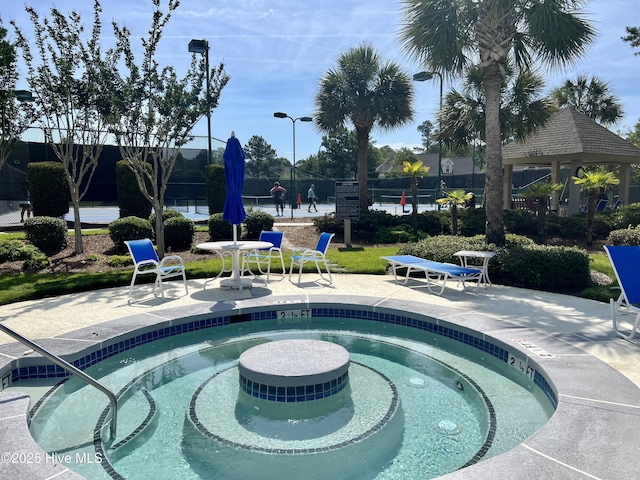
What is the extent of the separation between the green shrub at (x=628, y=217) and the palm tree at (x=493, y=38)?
6933 millimetres

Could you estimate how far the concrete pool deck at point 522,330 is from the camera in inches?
97.5

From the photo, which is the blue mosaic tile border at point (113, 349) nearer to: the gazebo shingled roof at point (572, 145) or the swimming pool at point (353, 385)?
the swimming pool at point (353, 385)

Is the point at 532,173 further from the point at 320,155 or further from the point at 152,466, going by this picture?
the point at 152,466

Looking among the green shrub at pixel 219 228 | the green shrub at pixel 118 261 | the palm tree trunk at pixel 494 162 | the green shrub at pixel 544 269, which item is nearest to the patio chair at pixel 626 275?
the green shrub at pixel 544 269

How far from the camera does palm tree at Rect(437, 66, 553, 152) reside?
14062 mm

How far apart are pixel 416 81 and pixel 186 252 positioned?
12.0 metres

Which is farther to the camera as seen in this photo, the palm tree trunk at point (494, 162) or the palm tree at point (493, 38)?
the palm tree trunk at point (494, 162)

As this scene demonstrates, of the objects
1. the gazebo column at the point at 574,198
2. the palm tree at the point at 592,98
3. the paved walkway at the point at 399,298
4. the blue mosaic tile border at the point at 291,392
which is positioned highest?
the palm tree at the point at 592,98

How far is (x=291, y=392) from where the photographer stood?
3.74 metres

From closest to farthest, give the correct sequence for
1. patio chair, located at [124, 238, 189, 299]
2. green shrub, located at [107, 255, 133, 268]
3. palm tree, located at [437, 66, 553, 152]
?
patio chair, located at [124, 238, 189, 299]
green shrub, located at [107, 255, 133, 268]
palm tree, located at [437, 66, 553, 152]

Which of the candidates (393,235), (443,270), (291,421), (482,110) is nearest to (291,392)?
(291,421)

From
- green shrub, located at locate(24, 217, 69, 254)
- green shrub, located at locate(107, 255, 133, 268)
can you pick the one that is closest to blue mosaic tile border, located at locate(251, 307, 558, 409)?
green shrub, located at locate(107, 255, 133, 268)

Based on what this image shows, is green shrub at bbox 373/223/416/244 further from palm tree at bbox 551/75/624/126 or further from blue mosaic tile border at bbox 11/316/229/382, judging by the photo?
palm tree at bbox 551/75/624/126

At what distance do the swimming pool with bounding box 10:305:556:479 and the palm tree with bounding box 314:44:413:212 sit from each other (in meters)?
11.0
